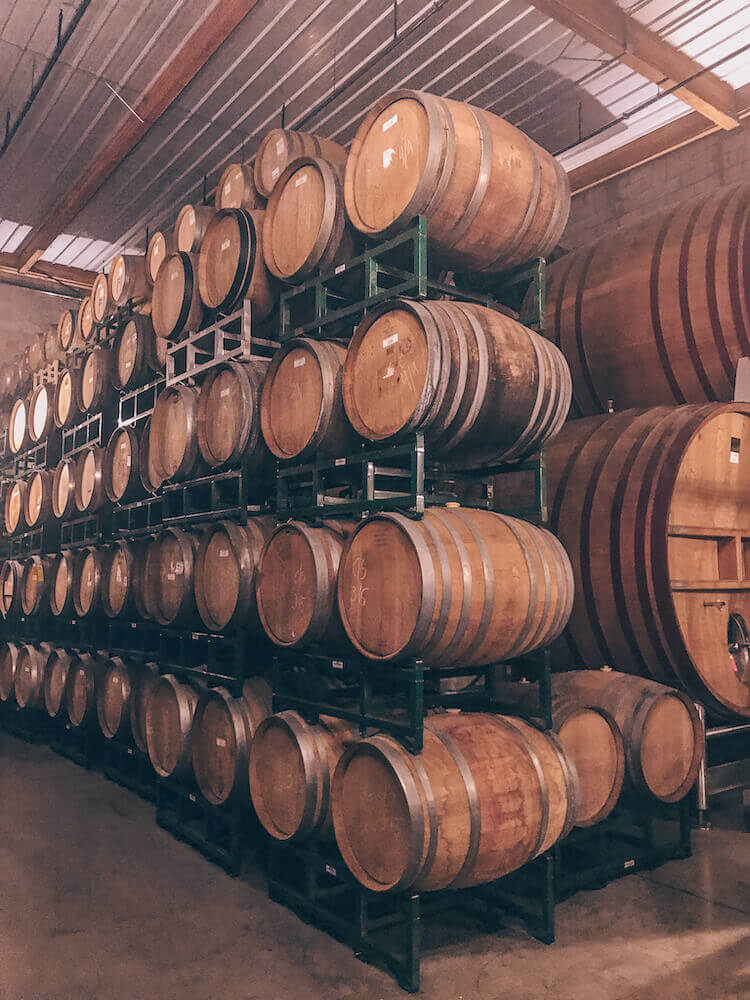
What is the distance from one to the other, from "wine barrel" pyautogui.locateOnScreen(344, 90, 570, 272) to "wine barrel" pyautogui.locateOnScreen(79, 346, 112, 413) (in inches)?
146

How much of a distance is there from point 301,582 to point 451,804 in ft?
4.21

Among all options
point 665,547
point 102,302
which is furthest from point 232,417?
point 102,302

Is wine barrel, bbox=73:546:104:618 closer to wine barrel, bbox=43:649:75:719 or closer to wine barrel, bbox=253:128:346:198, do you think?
wine barrel, bbox=43:649:75:719

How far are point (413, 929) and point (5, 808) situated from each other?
3737mm

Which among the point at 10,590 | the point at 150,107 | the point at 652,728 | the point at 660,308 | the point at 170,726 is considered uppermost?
the point at 150,107

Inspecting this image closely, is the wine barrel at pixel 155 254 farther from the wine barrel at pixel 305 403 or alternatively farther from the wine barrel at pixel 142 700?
the wine barrel at pixel 142 700

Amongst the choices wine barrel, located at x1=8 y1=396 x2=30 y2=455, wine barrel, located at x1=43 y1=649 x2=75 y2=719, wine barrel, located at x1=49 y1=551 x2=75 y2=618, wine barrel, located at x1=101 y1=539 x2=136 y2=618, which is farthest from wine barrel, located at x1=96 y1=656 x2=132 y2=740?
wine barrel, located at x1=8 y1=396 x2=30 y2=455

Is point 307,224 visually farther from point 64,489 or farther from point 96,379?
point 64,489

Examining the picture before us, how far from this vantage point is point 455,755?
3.33m

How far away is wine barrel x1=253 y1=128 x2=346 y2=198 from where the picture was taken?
4.92m

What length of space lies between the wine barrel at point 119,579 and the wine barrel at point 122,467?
0.40 metres

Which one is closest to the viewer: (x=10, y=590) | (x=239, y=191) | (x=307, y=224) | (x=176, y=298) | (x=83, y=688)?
(x=307, y=224)

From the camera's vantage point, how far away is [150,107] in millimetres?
6504

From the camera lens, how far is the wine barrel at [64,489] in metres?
7.53
